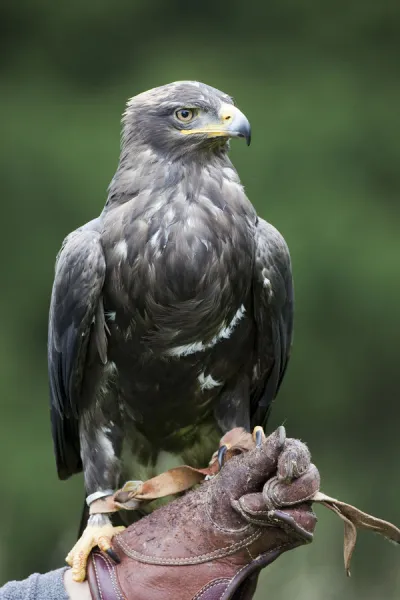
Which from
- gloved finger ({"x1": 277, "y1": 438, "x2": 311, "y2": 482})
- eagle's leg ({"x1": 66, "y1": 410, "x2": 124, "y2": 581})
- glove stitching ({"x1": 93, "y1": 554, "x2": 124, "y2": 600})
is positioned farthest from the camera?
eagle's leg ({"x1": 66, "y1": 410, "x2": 124, "y2": 581})

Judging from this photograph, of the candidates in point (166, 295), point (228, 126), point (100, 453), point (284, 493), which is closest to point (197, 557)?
point (284, 493)

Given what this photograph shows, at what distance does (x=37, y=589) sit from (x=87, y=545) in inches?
12.1

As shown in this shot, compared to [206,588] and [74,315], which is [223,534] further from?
[74,315]

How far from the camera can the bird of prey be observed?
12.9 ft

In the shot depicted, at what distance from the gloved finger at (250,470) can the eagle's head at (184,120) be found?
102cm

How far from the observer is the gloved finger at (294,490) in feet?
11.1

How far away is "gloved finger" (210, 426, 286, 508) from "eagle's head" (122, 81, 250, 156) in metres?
1.02

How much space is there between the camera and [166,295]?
3930 millimetres

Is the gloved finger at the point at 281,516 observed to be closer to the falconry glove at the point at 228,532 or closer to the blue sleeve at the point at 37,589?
the falconry glove at the point at 228,532

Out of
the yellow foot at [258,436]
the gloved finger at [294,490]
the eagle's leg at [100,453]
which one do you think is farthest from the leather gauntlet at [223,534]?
the eagle's leg at [100,453]

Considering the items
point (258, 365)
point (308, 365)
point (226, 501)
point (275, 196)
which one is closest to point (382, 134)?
point (275, 196)

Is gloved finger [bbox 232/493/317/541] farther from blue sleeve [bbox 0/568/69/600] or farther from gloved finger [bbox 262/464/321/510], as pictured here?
blue sleeve [bbox 0/568/69/600]

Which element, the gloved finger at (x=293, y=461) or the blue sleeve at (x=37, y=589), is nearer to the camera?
the gloved finger at (x=293, y=461)

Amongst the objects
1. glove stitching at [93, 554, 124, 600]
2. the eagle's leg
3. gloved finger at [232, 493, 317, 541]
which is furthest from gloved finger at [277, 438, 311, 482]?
the eagle's leg
